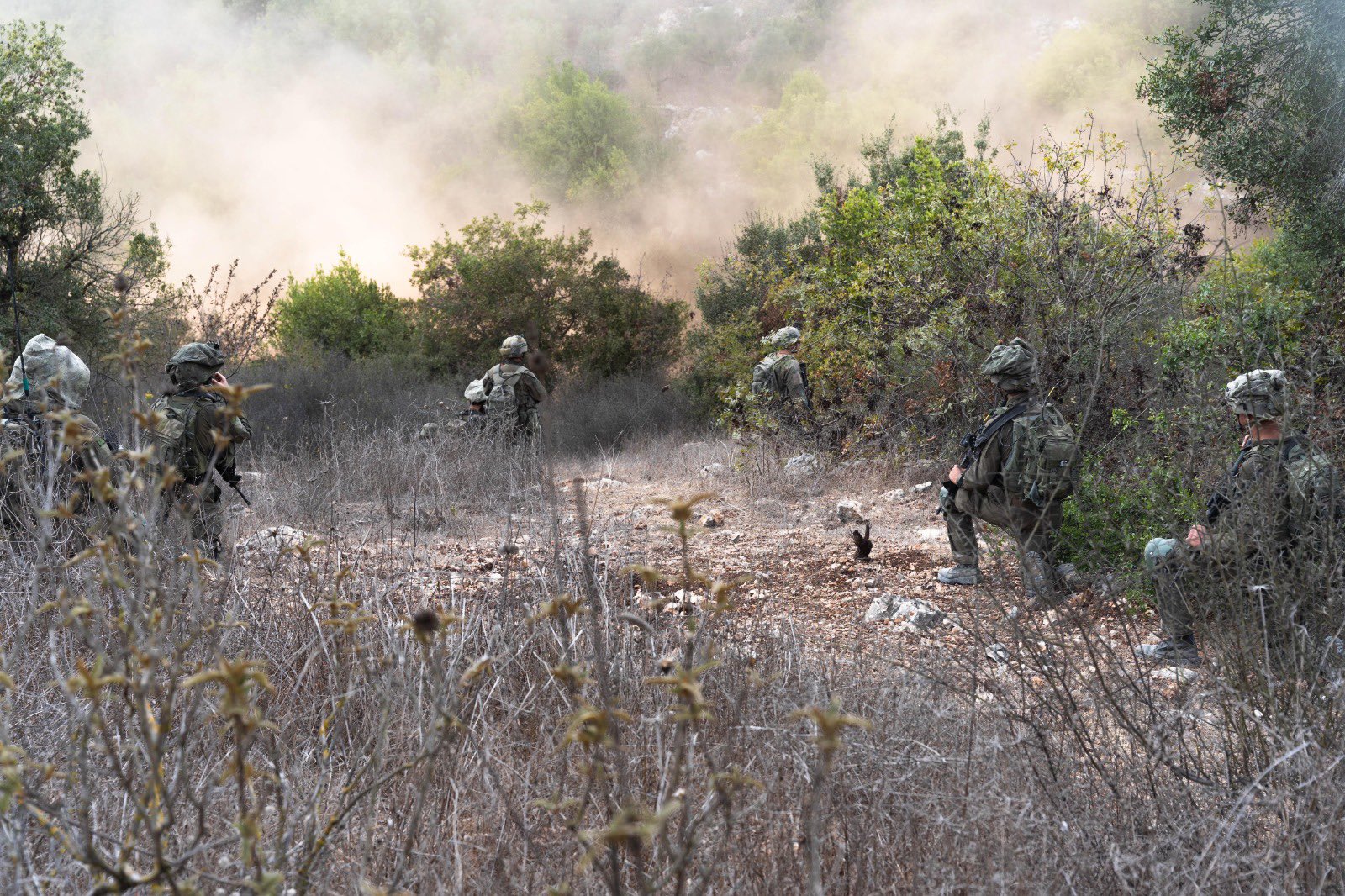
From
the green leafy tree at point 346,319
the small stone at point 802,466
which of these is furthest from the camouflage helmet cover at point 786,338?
the green leafy tree at point 346,319

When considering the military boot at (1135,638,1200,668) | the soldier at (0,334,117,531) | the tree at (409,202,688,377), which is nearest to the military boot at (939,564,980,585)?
the military boot at (1135,638,1200,668)

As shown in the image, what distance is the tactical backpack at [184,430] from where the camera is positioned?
14.6ft

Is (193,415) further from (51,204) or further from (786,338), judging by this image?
(51,204)

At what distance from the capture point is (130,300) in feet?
40.4

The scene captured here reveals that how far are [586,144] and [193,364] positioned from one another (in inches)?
2120

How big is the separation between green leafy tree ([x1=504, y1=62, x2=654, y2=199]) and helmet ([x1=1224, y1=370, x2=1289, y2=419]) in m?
51.9

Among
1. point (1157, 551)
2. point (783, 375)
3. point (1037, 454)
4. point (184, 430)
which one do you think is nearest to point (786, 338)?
point (783, 375)

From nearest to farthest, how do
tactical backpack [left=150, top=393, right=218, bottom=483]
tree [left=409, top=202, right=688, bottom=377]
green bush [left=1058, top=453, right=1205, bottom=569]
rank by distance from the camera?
green bush [left=1058, top=453, right=1205, bottom=569] < tactical backpack [left=150, top=393, right=218, bottom=483] < tree [left=409, top=202, right=688, bottom=377]

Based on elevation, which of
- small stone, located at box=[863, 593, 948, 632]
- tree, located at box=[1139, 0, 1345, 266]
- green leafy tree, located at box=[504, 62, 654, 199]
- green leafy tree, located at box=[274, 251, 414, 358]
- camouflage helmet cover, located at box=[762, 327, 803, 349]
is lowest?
small stone, located at box=[863, 593, 948, 632]

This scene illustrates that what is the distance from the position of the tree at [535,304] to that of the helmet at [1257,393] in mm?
13636

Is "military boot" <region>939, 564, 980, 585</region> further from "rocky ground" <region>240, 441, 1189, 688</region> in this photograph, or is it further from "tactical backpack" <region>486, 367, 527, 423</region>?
"tactical backpack" <region>486, 367, 527, 423</region>

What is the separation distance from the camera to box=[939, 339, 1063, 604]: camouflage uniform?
4.62m

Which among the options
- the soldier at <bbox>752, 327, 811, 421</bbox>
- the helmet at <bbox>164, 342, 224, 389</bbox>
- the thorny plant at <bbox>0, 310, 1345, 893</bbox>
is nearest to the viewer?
the thorny plant at <bbox>0, 310, 1345, 893</bbox>

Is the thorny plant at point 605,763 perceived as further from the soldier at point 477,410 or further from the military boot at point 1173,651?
the soldier at point 477,410
